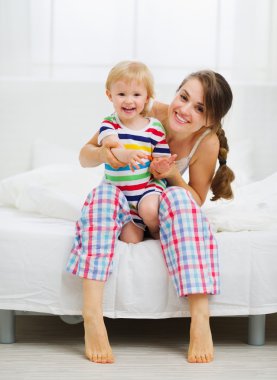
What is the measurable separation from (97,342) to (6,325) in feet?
1.01

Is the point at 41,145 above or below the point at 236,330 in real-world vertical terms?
above

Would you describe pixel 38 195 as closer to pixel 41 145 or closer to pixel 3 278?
pixel 3 278

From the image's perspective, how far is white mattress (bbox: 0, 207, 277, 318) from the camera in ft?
6.46

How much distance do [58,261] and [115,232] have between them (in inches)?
6.9

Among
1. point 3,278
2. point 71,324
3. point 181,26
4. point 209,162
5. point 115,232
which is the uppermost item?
point 181,26

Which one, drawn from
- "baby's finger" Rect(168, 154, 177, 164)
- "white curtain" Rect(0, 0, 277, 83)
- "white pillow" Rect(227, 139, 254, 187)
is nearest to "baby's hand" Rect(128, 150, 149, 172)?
"baby's finger" Rect(168, 154, 177, 164)

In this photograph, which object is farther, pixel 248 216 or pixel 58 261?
pixel 248 216

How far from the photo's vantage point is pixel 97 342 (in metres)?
1.90

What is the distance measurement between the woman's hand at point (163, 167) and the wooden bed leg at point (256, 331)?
0.47m

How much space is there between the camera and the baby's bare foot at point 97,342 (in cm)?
189

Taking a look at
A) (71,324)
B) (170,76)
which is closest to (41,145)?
(170,76)

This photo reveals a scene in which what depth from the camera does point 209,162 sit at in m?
2.17

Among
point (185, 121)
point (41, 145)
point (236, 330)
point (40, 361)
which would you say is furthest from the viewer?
point (41, 145)

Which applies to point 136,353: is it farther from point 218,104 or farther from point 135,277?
point 218,104
